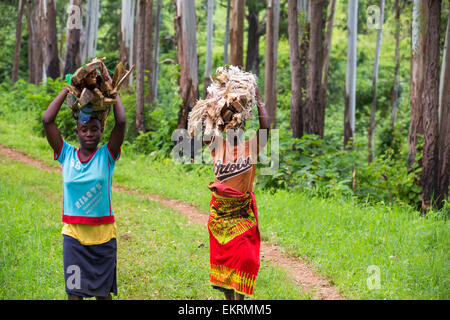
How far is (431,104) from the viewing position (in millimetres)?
8250

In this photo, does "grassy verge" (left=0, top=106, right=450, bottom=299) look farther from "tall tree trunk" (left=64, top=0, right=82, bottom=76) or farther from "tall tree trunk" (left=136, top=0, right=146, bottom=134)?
"tall tree trunk" (left=64, top=0, right=82, bottom=76)

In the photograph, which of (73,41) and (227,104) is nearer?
(227,104)

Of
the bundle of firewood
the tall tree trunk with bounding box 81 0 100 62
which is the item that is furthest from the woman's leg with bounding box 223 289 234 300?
the tall tree trunk with bounding box 81 0 100 62

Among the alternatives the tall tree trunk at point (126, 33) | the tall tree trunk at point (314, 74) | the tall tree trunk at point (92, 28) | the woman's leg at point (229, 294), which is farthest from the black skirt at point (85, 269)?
the tall tree trunk at point (92, 28)

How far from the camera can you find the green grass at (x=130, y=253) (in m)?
4.83

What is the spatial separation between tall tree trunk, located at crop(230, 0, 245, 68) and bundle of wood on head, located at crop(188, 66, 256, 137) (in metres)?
8.08

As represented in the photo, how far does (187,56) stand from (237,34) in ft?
4.57

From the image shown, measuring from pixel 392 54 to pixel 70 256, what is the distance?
28.9 metres

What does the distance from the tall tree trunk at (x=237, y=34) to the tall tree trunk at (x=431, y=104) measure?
5.10 m

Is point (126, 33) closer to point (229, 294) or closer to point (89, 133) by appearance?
point (89, 133)

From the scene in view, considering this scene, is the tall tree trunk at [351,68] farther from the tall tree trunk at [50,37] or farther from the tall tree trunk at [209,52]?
the tall tree trunk at [50,37]

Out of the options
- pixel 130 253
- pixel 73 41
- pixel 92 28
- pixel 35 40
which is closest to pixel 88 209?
pixel 130 253

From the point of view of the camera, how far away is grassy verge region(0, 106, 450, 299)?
5000mm

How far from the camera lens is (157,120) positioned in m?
14.4
